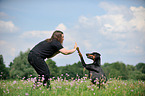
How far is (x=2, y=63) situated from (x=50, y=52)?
19.3m

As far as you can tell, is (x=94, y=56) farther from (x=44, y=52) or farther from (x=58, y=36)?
(x=44, y=52)

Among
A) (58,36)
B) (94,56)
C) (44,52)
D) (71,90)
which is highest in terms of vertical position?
(58,36)

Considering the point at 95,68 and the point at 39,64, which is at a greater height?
the point at 39,64

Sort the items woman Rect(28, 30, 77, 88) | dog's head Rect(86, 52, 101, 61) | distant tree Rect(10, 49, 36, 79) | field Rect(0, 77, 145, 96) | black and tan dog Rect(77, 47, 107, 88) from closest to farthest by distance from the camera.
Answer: field Rect(0, 77, 145, 96), woman Rect(28, 30, 77, 88), black and tan dog Rect(77, 47, 107, 88), dog's head Rect(86, 52, 101, 61), distant tree Rect(10, 49, 36, 79)

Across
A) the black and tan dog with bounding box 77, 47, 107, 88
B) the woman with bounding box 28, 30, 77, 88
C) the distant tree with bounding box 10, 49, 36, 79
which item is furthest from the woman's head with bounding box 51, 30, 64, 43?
the distant tree with bounding box 10, 49, 36, 79

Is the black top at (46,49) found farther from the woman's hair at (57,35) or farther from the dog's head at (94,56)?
the dog's head at (94,56)

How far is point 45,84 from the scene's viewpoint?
474cm

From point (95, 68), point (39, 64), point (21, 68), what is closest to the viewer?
point (39, 64)

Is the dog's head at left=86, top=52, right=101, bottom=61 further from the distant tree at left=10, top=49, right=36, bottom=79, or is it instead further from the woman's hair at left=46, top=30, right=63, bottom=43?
the distant tree at left=10, top=49, right=36, bottom=79

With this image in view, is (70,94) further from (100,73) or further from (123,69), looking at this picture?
(123,69)

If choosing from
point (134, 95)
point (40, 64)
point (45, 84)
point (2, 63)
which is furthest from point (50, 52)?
point (2, 63)

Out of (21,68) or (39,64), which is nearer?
(39,64)

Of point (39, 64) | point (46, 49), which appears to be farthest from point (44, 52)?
point (39, 64)

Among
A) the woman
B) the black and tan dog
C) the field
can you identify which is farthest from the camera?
the black and tan dog
